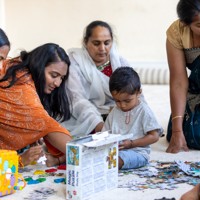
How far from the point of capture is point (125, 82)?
2770mm

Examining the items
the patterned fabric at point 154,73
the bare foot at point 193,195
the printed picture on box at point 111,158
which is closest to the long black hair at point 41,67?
the printed picture on box at point 111,158

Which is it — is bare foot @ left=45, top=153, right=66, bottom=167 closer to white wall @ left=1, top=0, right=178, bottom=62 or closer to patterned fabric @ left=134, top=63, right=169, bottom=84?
white wall @ left=1, top=0, right=178, bottom=62

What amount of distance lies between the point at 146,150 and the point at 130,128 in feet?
0.46

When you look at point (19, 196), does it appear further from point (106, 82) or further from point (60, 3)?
point (60, 3)

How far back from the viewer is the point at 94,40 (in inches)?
140

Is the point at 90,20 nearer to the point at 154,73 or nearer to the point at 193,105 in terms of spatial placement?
the point at 154,73

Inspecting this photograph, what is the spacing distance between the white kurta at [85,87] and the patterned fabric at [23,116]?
0.73 metres

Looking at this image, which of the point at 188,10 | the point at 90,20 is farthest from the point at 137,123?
the point at 90,20

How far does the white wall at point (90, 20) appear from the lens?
6.36 metres

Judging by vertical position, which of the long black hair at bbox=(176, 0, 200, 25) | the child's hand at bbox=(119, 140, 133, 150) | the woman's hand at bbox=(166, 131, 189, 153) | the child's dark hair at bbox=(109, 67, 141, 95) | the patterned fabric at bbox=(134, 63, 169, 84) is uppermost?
the long black hair at bbox=(176, 0, 200, 25)

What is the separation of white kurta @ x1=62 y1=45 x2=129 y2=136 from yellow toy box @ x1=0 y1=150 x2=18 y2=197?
3.95 feet

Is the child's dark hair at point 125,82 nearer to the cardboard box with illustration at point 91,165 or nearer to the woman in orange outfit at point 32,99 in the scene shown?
the woman in orange outfit at point 32,99

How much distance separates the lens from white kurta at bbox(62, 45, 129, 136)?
352 cm

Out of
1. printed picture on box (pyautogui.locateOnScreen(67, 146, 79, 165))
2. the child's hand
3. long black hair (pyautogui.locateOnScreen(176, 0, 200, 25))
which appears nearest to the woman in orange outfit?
the child's hand
